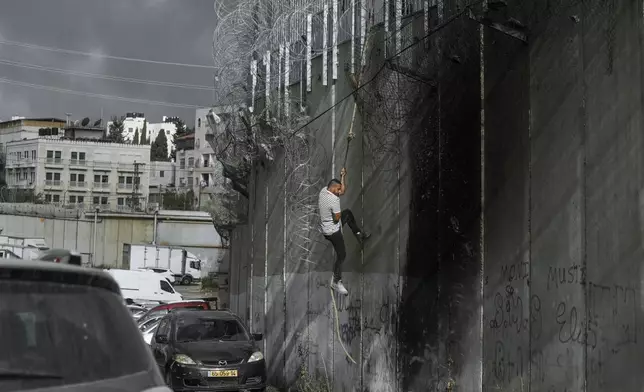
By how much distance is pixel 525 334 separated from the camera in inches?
338

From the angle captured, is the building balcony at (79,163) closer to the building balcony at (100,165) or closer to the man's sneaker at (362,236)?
the building balcony at (100,165)

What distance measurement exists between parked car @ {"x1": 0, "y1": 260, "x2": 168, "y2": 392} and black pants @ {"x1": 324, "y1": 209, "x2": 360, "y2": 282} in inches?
355

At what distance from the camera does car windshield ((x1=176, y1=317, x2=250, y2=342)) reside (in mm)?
14705

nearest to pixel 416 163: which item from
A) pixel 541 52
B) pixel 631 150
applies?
pixel 541 52

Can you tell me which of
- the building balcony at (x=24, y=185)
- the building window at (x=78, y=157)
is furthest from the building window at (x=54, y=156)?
the building balcony at (x=24, y=185)

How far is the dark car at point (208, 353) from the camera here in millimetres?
13406

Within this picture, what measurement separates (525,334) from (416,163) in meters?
3.33

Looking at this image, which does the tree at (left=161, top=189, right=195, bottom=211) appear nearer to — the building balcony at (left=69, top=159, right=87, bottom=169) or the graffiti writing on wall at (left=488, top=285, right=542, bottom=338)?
the building balcony at (left=69, top=159, right=87, bottom=169)

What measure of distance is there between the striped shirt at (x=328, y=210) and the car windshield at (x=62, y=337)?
28.9 ft

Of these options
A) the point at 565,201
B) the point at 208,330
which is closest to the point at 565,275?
the point at 565,201

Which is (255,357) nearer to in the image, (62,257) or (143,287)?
(62,257)

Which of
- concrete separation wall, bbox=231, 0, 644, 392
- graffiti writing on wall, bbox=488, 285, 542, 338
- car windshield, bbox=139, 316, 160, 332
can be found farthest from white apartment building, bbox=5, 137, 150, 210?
graffiti writing on wall, bbox=488, 285, 542, 338

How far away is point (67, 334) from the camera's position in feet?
11.3

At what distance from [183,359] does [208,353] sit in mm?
441
